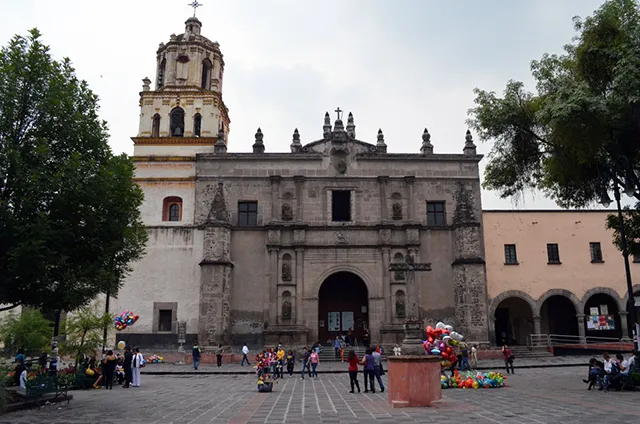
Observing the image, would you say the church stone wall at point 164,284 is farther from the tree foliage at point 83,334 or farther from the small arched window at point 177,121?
the tree foliage at point 83,334

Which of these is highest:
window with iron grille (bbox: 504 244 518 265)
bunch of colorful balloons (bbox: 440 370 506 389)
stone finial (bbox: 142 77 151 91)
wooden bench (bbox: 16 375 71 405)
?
stone finial (bbox: 142 77 151 91)

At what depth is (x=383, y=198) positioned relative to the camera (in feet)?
106

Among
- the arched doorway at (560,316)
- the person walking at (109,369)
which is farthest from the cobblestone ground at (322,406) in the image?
the arched doorway at (560,316)

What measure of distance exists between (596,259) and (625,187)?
60.9 feet

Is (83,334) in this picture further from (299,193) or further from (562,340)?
(562,340)

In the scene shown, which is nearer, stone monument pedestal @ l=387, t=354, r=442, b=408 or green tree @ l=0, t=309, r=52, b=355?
stone monument pedestal @ l=387, t=354, r=442, b=408

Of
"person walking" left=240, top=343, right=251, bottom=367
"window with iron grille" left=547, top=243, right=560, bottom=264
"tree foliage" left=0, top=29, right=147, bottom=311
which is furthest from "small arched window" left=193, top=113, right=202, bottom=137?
"window with iron grille" left=547, top=243, right=560, bottom=264

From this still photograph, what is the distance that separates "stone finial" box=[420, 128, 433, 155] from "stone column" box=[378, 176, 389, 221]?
319 cm

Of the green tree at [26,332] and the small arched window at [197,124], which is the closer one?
the green tree at [26,332]

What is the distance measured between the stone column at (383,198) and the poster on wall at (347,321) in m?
5.99

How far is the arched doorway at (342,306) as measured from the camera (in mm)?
31812

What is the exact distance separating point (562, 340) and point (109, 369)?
27551mm

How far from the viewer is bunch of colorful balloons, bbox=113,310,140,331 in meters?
28.4

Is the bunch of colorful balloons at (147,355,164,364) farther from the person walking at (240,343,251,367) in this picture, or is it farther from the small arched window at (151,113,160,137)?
the small arched window at (151,113,160,137)
